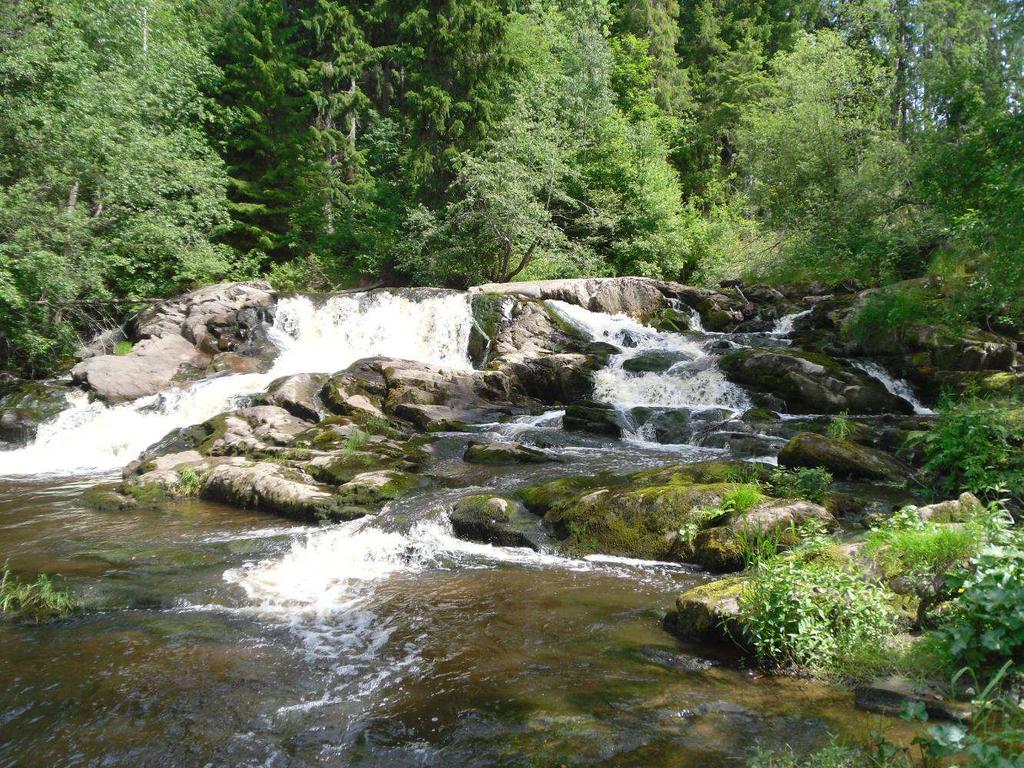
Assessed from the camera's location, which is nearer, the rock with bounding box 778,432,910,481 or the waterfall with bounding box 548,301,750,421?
the rock with bounding box 778,432,910,481

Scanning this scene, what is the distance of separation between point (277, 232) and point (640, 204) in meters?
15.9

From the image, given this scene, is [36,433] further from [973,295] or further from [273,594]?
[973,295]

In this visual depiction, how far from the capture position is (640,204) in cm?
2495

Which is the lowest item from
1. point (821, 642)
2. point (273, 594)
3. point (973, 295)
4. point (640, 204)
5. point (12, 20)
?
point (273, 594)

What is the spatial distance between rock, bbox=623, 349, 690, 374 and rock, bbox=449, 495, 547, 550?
773cm

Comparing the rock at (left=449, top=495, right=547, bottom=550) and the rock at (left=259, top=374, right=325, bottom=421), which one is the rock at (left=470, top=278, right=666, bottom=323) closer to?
the rock at (left=259, top=374, right=325, bottom=421)

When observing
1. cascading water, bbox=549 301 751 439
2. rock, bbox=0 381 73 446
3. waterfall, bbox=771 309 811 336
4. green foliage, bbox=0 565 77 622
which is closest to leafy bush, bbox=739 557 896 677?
green foliage, bbox=0 565 77 622

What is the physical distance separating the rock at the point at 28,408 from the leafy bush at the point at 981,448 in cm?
1677

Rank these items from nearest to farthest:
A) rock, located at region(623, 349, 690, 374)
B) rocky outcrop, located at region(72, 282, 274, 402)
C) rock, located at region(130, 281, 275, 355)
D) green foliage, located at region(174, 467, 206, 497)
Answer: green foliage, located at region(174, 467, 206, 497) → rock, located at region(623, 349, 690, 374) → rocky outcrop, located at region(72, 282, 274, 402) → rock, located at region(130, 281, 275, 355)

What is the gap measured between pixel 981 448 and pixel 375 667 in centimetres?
704

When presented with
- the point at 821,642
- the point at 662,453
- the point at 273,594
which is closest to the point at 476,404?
the point at 662,453

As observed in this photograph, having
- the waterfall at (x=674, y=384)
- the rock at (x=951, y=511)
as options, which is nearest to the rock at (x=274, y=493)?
the rock at (x=951, y=511)

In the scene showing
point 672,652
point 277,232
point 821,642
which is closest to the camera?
point 821,642

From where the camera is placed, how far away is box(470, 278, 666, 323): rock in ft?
62.4
